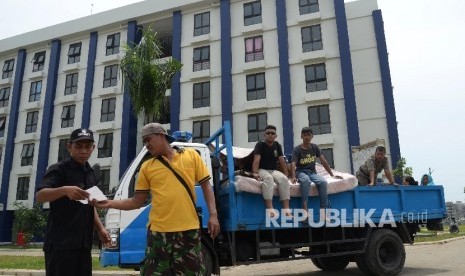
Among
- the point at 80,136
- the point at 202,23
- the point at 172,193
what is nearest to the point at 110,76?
the point at 202,23

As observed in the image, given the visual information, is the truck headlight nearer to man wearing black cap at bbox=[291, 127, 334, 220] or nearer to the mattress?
the mattress

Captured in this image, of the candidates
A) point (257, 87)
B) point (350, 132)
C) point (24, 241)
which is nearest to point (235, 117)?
point (257, 87)

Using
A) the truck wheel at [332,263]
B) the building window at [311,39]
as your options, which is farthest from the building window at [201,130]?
the truck wheel at [332,263]

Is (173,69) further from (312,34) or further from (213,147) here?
(312,34)

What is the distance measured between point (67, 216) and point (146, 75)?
11.1 metres

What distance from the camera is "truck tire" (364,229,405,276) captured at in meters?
6.72

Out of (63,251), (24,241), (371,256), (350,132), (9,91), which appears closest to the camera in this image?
(63,251)

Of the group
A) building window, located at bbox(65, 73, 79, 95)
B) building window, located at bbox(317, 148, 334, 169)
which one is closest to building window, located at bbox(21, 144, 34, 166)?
building window, located at bbox(65, 73, 79, 95)

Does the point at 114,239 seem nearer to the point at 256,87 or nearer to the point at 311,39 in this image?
the point at 256,87

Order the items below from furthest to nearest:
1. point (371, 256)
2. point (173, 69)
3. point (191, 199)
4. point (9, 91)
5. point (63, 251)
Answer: point (9, 91)
point (173, 69)
point (371, 256)
point (191, 199)
point (63, 251)

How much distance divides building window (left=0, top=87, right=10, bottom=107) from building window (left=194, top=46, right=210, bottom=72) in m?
17.2

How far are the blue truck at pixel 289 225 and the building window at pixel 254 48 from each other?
18.0m

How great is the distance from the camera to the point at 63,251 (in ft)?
9.59

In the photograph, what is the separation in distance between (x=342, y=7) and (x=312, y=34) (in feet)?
7.69
